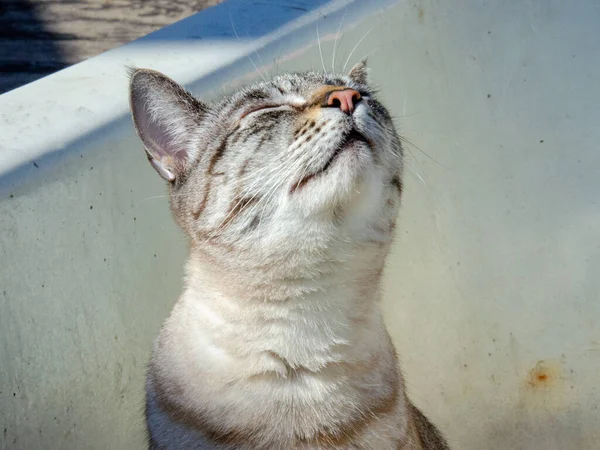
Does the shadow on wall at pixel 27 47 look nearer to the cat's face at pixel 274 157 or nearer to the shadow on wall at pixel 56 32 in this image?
the shadow on wall at pixel 56 32

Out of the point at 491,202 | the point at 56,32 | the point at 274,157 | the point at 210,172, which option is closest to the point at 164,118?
the point at 210,172

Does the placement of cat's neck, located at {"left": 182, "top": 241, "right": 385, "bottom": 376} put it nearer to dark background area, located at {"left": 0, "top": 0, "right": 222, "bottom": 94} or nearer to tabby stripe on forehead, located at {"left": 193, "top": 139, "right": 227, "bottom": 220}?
tabby stripe on forehead, located at {"left": 193, "top": 139, "right": 227, "bottom": 220}

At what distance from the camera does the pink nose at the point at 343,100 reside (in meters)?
2.54

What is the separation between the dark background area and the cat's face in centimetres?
268

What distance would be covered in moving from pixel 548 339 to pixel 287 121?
1.89m

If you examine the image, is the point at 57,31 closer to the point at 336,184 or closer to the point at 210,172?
the point at 210,172

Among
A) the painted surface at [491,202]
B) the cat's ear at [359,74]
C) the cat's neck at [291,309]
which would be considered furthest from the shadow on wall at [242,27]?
the cat's neck at [291,309]

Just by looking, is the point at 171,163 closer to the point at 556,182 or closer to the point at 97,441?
the point at 97,441

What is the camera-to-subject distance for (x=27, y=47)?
5395 millimetres

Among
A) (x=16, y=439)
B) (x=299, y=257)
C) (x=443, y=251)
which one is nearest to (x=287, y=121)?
(x=299, y=257)

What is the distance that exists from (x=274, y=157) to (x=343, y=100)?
239 mm

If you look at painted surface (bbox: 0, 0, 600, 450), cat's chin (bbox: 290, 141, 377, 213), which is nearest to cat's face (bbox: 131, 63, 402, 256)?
cat's chin (bbox: 290, 141, 377, 213)

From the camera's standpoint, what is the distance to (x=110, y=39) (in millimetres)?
5430

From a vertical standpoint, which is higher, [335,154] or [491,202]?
[335,154]
